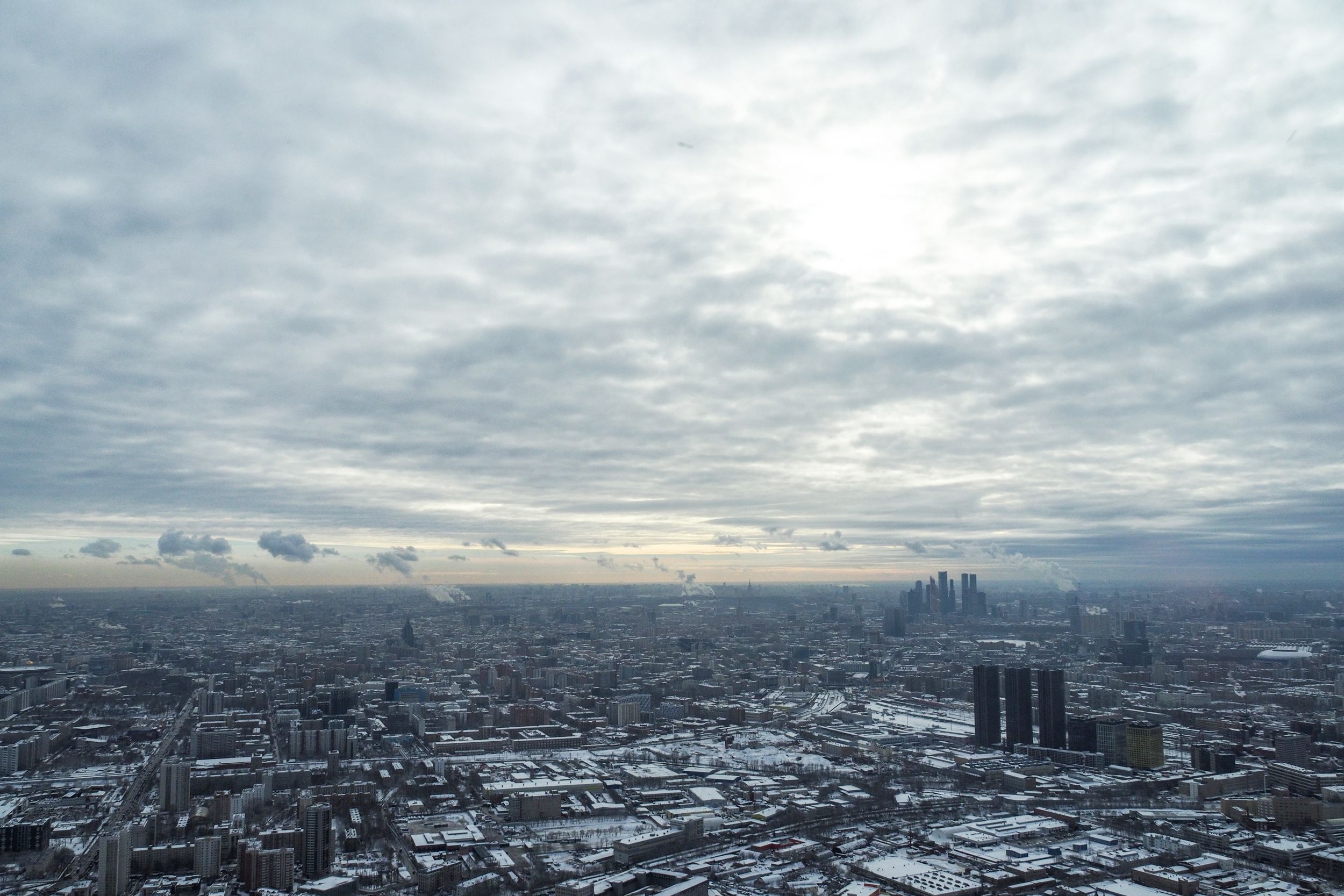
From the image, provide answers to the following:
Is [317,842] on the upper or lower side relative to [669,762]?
upper

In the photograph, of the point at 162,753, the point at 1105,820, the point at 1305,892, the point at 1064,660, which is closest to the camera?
the point at 1305,892

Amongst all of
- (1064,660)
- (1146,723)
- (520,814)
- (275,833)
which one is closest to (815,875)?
(520,814)

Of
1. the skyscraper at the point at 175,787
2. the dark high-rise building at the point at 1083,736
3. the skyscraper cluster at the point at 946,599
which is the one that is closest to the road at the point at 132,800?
the skyscraper at the point at 175,787

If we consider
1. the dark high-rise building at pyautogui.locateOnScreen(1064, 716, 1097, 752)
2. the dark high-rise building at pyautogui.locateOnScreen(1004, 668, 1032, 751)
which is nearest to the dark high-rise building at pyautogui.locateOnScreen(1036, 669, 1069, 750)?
the dark high-rise building at pyautogui.locateOnScreen(1004, 668, 1032, 751)

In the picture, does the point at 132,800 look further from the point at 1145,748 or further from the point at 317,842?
the point at 1145,748

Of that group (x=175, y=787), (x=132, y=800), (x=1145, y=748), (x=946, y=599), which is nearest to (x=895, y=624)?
(x=946, y=599)

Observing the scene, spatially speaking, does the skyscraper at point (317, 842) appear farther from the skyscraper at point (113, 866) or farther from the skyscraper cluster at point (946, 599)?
the skyscraper cluster at point (946, 599)

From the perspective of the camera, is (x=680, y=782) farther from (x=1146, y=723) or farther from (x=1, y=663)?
(x=1, y=663)
